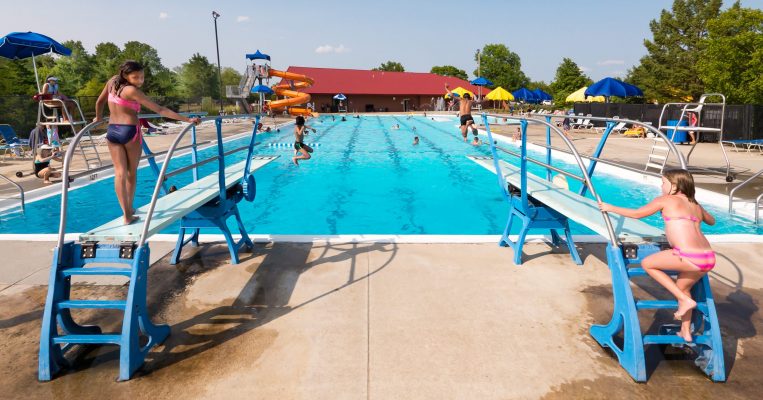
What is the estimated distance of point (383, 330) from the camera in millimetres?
3381

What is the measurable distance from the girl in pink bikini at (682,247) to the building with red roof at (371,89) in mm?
54307

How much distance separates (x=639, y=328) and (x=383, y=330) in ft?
6.04

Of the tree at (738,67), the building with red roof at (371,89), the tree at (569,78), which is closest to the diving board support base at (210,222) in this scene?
the tree at (738,67)

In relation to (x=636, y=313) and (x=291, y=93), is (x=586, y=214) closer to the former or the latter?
(x=636, y=313)

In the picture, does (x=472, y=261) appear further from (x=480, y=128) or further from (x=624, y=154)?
(x=480, y=128)

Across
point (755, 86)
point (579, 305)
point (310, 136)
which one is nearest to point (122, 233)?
point (579, 305)

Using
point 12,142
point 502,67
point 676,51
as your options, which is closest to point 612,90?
point 12,142

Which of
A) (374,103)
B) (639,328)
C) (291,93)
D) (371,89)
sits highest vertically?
(371,89)

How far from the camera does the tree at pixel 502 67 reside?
94.4m

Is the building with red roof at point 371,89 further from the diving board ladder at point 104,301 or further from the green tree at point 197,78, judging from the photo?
the diving board ladder at point 104,301

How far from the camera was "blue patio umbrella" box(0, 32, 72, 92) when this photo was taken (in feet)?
33.9

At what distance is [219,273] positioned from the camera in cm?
456

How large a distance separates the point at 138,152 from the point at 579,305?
449 cm

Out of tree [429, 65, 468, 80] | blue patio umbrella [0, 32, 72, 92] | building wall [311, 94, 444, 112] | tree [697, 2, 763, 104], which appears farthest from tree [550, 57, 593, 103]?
blue patio umbrella [0, 32, 72, 92]
